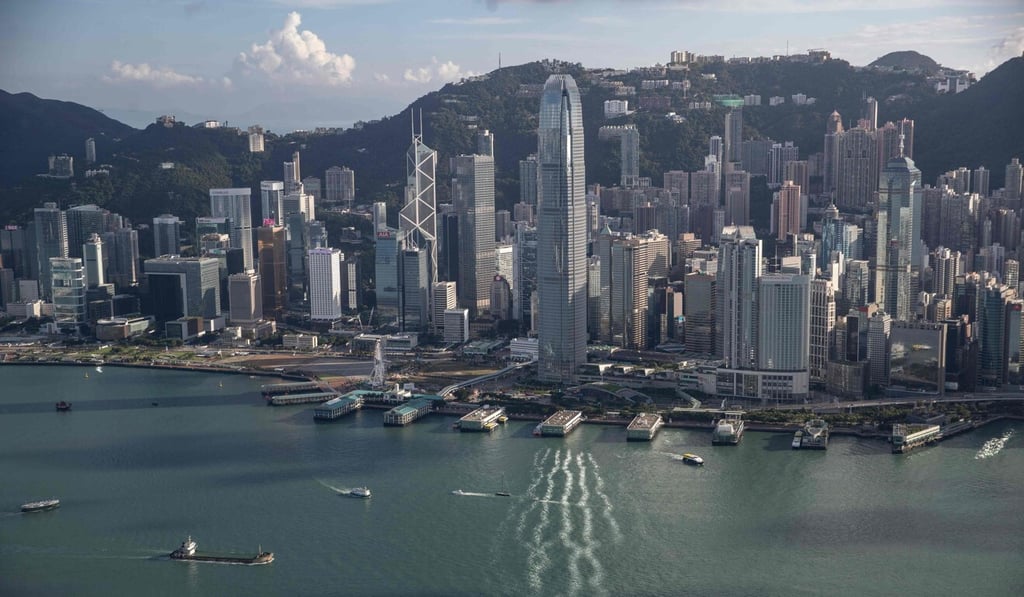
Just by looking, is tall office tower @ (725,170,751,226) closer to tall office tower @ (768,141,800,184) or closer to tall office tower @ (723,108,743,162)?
tall office tower @ (768,141,800,184)

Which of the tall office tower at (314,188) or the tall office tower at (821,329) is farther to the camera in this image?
the tall office tower at (314,188)

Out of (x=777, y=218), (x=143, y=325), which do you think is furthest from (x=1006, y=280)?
(x=143, y=325)

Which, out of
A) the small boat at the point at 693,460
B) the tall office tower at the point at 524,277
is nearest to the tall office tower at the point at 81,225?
the tall office tower at the point at 524,277

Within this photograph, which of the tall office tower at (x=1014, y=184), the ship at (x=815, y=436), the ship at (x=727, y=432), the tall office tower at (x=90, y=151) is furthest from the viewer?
the tall office tower at (x=90, y=151)

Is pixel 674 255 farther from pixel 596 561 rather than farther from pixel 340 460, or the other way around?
pixel 596 561

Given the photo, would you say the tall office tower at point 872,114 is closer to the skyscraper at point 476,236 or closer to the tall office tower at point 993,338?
the skyscraper at point 476,236

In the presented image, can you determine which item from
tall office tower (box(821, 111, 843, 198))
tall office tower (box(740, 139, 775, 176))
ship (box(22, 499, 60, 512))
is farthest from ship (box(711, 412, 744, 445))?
tall office tower (box(740, 139, 775, 176))
